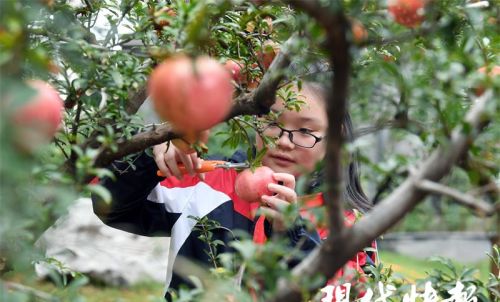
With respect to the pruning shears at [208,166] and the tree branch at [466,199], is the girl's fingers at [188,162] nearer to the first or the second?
the pruning shears at [208,166]

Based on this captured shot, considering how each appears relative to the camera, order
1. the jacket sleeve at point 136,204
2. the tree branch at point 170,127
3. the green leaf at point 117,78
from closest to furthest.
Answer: the green leaf at point 117,78 < the tree branch at point 170,127 < the jacket sleeve at point 136,204

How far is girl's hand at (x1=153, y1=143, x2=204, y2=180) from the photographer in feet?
4.25

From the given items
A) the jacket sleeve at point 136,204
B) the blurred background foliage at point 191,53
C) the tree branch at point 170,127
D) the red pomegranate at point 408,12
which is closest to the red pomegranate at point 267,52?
the blurred background foliage at point 191,53

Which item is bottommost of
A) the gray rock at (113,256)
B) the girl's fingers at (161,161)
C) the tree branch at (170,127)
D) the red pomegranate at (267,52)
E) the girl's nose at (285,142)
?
the gray rock at (113,256)

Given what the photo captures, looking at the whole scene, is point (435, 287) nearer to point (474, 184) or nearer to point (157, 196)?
point (474, 184)

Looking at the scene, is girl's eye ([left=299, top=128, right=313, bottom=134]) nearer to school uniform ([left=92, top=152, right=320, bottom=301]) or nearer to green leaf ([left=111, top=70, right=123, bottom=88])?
school uniform ([left=92, top=152, right=320, bottom=301])

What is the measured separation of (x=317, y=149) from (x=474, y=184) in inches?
33.8

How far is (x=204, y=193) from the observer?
1884mm

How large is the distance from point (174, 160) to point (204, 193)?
1.85 ft

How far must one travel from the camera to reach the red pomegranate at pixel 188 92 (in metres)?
0.68

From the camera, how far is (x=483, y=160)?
0.83 meters

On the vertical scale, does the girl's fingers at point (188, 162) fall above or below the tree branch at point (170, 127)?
below

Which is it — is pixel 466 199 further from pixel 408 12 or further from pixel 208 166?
pixel 208 166

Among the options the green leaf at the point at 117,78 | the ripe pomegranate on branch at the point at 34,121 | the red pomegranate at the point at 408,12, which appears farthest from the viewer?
the green leaf at the point at 117,78
